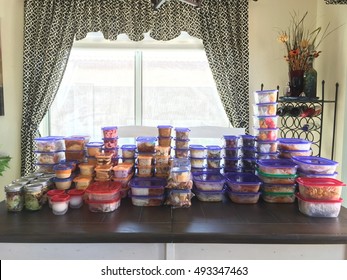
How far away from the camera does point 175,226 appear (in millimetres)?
1156

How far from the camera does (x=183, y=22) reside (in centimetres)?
286

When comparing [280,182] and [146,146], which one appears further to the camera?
[146,146]

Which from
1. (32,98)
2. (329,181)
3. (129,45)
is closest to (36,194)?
(329,181)

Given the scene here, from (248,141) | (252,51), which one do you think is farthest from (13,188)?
(252,51)

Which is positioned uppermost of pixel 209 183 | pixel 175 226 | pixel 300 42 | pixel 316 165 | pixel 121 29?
pixel 121 29

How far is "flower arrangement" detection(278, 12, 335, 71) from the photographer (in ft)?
7.64

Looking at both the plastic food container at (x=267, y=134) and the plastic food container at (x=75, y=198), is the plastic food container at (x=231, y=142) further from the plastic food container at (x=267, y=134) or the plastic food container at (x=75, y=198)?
the plastic food container at (x=75, y=198)

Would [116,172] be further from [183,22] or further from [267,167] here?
[183,22]

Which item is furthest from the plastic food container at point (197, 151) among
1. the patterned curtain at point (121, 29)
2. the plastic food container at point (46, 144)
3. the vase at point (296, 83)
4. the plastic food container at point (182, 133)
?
the patterned curtain at point (121, 29)

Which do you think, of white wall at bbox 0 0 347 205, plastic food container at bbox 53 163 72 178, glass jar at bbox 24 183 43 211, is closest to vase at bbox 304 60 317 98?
white wall at bbox 0 0 347 205

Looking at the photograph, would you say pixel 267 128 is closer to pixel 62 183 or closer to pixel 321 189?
pixel 321 189

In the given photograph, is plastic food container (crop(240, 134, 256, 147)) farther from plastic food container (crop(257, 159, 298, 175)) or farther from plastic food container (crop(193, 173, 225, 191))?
plastic food container (crop(193, 173, 225, 191))

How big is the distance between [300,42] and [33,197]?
93.0 inches

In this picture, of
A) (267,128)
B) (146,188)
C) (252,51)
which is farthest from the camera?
(252,51)
